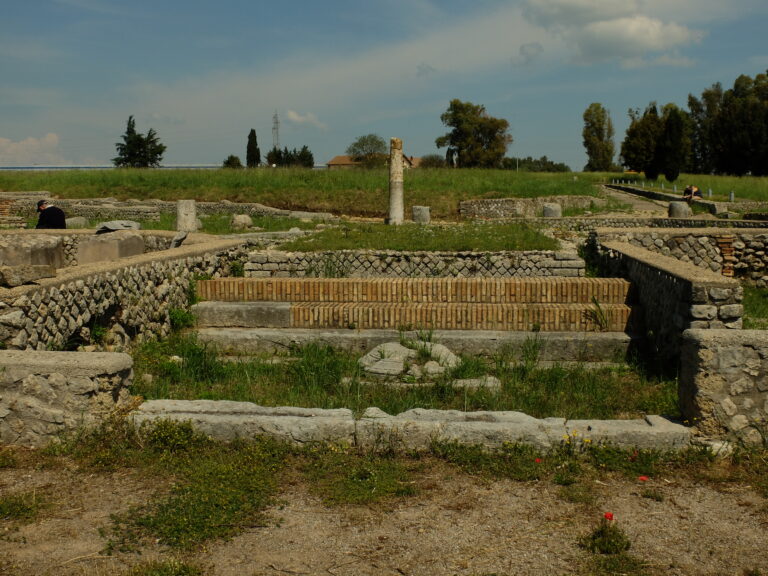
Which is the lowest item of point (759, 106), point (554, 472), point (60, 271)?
point (554, 472)

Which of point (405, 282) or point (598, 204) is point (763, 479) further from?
point (598, 204)

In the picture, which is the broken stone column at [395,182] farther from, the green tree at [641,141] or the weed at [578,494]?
the green tree at [641,141]

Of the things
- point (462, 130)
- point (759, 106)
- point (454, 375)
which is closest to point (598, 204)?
point (454, 375)

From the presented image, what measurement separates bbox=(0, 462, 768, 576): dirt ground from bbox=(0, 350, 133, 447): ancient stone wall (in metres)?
0.34

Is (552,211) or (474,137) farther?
(474,137)

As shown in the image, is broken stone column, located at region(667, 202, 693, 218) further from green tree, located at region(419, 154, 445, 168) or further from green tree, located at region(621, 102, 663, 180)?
green tree, located at region(419, 154, 445, 168)

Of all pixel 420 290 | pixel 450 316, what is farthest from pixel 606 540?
pixel 420 290

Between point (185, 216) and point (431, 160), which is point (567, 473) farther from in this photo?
point (431, 160)

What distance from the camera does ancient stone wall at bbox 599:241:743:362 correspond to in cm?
609

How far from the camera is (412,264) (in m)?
11.4

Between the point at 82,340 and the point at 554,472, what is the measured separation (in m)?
4.38

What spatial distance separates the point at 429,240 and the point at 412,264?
1226 millimetres

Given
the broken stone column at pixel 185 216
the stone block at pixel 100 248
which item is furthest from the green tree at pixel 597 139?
the stone block at pixel 100 248

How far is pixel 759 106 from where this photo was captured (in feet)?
154
